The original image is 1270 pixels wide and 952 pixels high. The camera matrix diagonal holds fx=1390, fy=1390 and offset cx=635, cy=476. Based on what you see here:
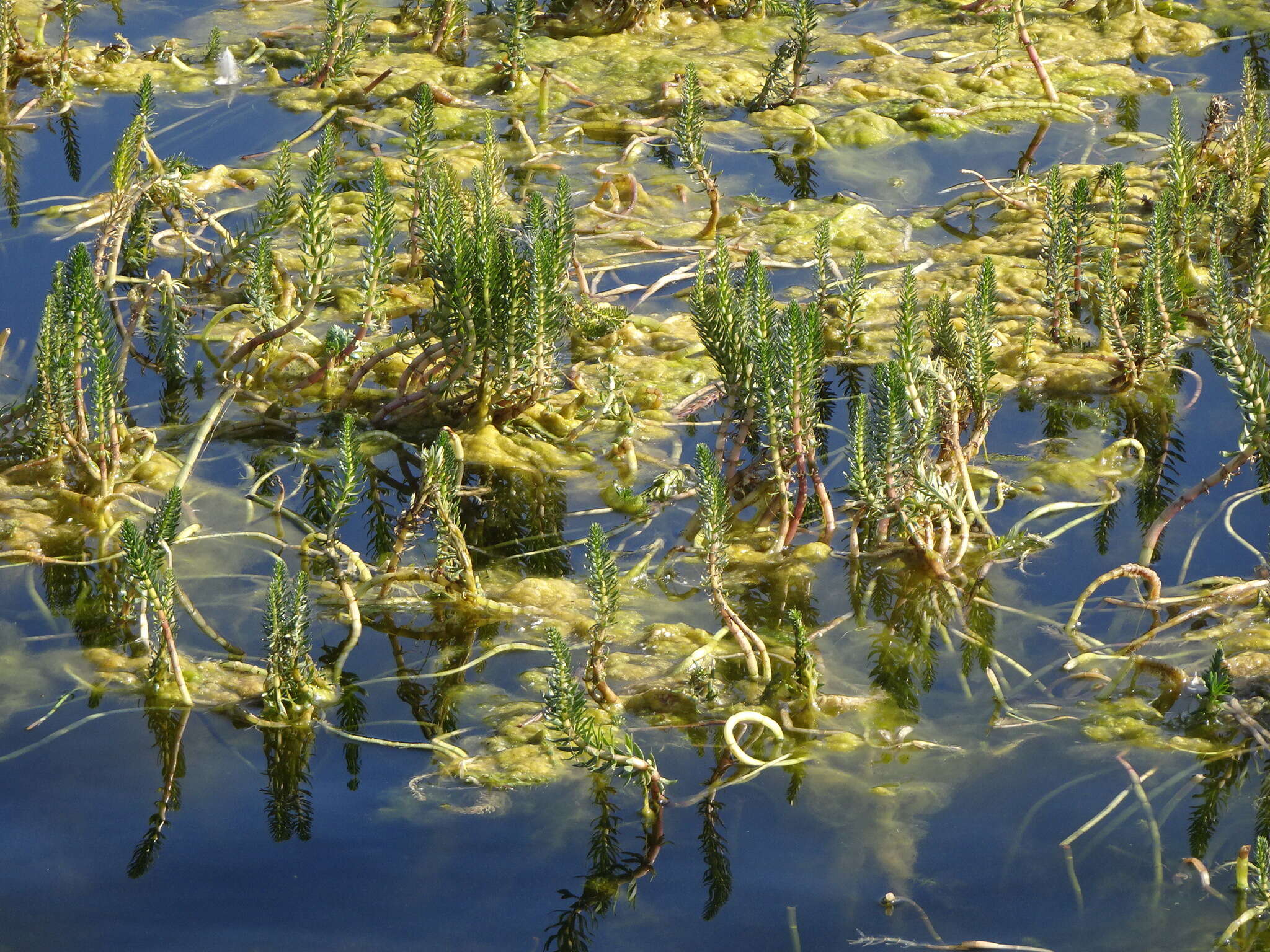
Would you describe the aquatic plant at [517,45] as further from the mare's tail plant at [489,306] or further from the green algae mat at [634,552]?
the mare's tail plant at [489,306]

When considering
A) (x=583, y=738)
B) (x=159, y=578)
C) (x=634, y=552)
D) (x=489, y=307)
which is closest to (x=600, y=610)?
(x=583, y=738)

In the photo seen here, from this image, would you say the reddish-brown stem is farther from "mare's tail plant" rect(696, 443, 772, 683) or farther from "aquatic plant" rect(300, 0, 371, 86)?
"aquatic plant" rect(300, 0, 371, 86)

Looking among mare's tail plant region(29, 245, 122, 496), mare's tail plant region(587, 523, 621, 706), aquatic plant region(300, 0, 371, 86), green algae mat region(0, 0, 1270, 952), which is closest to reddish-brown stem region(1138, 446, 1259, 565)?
green algae mat region(0, 0, 1270, 952)

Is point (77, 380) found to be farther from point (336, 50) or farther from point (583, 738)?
point (336, 50)

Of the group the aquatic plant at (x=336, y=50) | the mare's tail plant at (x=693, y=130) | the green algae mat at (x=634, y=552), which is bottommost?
the green algae mat at (x=634, y=552)

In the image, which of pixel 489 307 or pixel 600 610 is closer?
pixel 600 610

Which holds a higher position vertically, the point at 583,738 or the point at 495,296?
the point at 495,296

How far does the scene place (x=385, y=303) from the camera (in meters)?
5.16

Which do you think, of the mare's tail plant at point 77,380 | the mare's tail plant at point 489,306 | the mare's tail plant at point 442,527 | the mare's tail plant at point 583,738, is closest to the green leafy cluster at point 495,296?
the mare's tail plant at point 489,306

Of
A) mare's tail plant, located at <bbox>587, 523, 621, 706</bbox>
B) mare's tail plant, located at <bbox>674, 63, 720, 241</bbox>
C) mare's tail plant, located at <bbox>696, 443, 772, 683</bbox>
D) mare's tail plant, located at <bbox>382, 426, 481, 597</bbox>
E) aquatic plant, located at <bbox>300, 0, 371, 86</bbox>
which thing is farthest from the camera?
aquatic plant, located at <bbox>300, 0, 371, 86</bbox>

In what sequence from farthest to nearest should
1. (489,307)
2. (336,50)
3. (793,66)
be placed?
(793,66), (336,50), (489,307)

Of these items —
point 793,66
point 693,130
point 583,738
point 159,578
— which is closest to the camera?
point 583,738

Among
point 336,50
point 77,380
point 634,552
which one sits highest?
point 336,50

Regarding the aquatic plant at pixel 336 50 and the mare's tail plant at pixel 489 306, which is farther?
the aquatic plant at pixel 336 50
